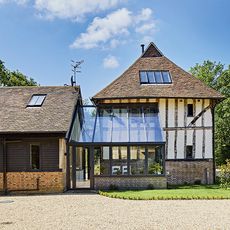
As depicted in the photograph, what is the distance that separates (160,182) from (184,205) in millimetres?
4537

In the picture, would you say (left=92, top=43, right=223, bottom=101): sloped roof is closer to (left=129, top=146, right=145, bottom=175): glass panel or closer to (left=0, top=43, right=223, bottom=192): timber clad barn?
(left=0, top=43, right=223, bottom=192): timber clad barn

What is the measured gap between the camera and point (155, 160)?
16.8m

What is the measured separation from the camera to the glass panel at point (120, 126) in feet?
56.2

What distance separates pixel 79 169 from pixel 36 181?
2.22 m

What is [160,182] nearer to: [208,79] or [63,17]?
[63,17]

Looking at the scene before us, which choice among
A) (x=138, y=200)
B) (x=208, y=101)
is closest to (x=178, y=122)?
(x=208, y=101)

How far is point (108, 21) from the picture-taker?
13.9 meters

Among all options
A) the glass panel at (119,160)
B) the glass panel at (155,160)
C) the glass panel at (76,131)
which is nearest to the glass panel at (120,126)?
the glass panel at (119,160)

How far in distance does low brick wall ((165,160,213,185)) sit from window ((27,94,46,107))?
696cm

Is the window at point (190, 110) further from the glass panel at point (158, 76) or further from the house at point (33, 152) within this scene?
the house at point (33, 152)

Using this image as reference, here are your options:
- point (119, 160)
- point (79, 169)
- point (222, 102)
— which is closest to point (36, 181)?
point (79, 169)

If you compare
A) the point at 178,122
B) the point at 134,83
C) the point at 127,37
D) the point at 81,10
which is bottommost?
the point at 178,122

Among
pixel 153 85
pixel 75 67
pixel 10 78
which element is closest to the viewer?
pixel 75 67

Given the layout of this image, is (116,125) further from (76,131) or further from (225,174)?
(225,174)
